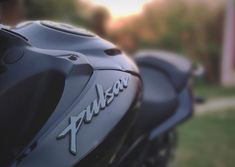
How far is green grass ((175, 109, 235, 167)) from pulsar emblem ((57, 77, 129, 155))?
6.90 feet

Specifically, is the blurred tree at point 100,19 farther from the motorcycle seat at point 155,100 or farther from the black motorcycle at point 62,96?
the black motorcycle at point 62,96

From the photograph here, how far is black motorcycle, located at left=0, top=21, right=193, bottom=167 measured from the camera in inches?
36.8

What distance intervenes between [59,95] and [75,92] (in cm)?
4

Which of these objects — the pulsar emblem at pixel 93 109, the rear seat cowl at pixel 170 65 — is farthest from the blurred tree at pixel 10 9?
the rear seat cowl at pixel 170 65

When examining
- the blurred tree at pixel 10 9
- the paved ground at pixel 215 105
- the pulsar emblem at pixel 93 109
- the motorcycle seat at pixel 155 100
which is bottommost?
the paved ground at pixel 215 105

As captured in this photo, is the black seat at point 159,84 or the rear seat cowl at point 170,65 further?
the rear seat cowl at point 170,65

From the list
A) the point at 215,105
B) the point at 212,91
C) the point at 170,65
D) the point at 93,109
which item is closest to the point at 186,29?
the point at 212,91

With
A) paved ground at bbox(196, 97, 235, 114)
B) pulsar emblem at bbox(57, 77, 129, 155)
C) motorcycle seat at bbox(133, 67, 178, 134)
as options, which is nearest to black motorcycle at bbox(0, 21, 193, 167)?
pulsar emblem at bbox(57, 77, 129, 155)

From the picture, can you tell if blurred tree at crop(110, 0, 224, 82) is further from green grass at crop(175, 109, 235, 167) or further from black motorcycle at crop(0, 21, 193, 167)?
black motorcycle at crop(0, 21, 193, 167)

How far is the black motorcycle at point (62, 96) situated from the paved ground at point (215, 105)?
394 cm

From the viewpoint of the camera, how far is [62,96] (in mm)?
983

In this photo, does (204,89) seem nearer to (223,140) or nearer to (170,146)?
(223,140)

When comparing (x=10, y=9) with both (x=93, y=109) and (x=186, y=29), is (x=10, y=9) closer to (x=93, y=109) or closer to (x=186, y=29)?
(x=93, y=109)

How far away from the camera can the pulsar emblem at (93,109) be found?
968 mm
